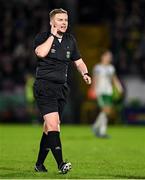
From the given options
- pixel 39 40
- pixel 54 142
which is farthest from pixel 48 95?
pixel 39 40

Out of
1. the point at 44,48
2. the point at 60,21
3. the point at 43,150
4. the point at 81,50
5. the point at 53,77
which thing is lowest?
the point at 81,50

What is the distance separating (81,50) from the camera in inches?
1324

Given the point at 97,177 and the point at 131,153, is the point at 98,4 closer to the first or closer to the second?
the point at 131,153

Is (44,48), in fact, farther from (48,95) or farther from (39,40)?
(48,95)

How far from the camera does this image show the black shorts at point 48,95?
12.1m

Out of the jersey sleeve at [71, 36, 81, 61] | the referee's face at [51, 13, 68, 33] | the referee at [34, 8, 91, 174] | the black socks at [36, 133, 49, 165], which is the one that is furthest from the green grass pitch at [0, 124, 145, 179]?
the referee's face at [51, 13, 68, 33]

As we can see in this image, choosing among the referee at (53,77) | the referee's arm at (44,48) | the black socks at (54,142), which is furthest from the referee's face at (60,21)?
the black socks at (54,142)

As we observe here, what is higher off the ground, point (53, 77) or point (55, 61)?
point (55, 61)

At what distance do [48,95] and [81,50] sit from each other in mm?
21561

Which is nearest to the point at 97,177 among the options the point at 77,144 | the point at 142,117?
the point at 77,144

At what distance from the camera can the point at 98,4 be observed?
35.5 meters

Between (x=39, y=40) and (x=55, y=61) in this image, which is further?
(x=55, y=61)

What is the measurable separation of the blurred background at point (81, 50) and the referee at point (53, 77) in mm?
17935

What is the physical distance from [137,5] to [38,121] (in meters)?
6.82
